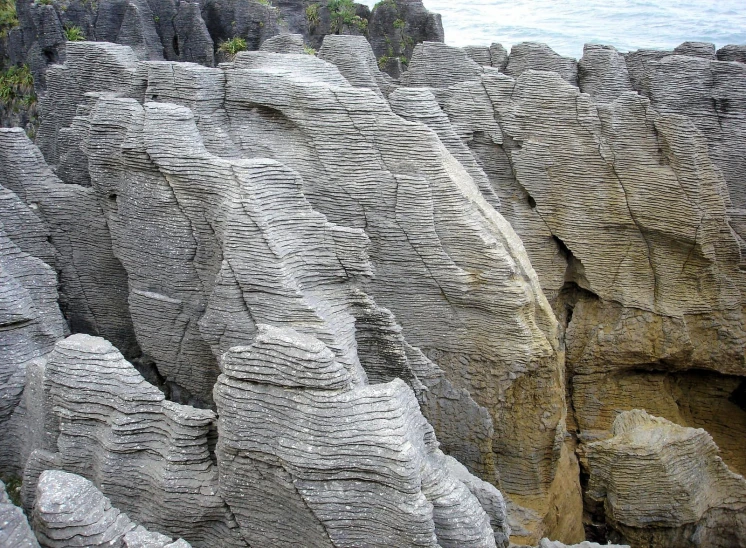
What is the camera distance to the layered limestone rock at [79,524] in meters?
7.39

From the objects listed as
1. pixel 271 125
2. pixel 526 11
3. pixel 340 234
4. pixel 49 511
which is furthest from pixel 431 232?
pixel 526 11

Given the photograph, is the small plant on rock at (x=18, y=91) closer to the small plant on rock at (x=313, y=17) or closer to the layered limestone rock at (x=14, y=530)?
the small plant on rock at (x=313, y=17)

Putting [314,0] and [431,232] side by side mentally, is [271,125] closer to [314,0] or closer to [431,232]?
[431,232]

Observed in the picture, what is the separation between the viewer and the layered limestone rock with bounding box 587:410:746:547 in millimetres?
13148

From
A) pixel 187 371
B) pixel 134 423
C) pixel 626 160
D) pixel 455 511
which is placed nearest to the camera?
pixel 455 511

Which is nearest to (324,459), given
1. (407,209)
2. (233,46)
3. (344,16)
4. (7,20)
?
(407,209)

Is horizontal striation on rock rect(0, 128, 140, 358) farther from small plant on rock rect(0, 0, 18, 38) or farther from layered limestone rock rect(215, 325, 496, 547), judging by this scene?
small plant on rock rect(0, 0, 18, 38)

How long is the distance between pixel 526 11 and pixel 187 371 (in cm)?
3811

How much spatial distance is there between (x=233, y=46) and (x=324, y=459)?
21.3m

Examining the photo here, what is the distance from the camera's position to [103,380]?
9.14m

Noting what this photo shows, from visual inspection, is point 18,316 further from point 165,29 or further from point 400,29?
point 400,29

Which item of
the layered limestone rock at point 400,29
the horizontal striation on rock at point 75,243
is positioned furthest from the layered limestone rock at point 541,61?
the layered limestone rock at point 400,29

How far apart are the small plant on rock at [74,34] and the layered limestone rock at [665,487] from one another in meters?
21.0

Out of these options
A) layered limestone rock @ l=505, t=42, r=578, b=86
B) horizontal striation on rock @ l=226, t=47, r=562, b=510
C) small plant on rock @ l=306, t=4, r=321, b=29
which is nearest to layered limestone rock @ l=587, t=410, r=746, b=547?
horizontal striation on rock @ l=226, t=47, r=562, b=510
